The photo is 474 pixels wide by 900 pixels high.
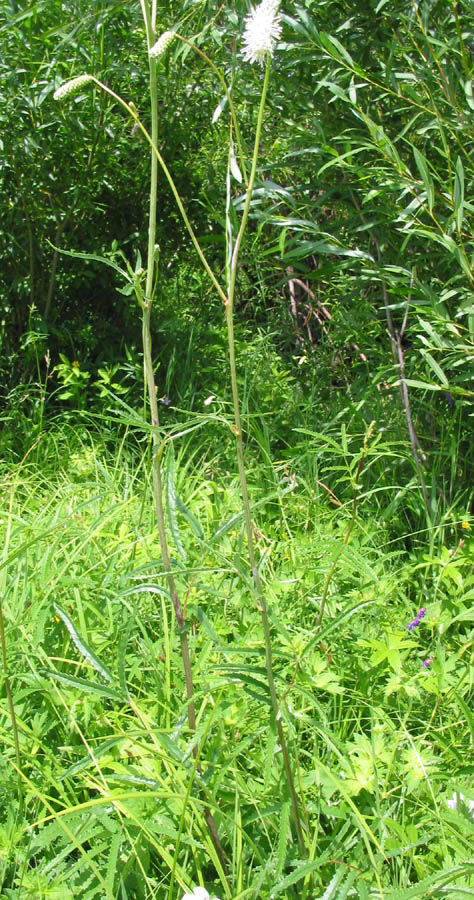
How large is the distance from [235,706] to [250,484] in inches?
43.0

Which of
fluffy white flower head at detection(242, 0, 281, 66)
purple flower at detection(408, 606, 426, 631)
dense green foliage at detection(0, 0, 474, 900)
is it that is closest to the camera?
fluffy white flower head at detection(242, 0, 281, 66)

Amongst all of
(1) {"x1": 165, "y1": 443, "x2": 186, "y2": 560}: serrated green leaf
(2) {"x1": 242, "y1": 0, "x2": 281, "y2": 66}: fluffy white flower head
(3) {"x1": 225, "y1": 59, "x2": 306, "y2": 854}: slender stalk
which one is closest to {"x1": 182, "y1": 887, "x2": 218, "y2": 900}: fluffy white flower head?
(3) {"x1": 225, "y1": 59, "x2": 306, "y2": 854}: slender stalk

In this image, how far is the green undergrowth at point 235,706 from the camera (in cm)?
114

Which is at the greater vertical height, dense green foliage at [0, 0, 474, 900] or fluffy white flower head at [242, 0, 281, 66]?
fluffy white flower head at [242, 0, 281, 66]

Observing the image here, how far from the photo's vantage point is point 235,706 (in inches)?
59.4

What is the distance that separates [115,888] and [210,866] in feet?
0.52

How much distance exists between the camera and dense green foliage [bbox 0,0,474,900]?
1233mm

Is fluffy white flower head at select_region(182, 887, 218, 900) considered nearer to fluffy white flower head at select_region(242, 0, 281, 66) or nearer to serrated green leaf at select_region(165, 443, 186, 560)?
serrated green leaf at select_region(165, 443, 186, 560)

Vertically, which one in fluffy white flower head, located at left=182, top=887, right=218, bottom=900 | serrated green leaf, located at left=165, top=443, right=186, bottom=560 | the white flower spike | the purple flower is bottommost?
the purple flower

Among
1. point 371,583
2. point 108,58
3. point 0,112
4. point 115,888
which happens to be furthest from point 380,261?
point 115,888

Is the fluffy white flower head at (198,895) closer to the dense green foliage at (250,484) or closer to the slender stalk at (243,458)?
the dense green foliage at (250,484)

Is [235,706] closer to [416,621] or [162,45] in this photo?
[416,621]

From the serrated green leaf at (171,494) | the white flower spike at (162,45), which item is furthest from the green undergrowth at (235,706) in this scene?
the white flower spike at (162,45)

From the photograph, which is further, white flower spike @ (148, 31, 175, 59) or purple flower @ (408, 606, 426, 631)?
purple flower @ (408, 606, 426, 631)
